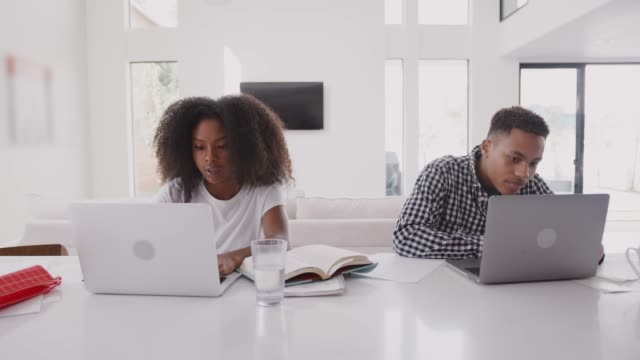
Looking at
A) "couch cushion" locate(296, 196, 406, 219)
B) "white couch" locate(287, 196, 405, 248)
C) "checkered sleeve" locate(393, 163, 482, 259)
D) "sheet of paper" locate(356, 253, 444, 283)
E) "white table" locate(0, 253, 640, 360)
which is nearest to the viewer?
"white table" locate(0, 253, 640, 360)

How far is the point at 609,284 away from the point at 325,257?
→ 0.62m

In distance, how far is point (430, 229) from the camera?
135 cm

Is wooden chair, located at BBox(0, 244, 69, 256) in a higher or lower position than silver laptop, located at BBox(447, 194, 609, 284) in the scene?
lower

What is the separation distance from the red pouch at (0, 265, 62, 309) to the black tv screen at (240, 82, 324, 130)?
4.38 meters

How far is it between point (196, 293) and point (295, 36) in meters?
4.79

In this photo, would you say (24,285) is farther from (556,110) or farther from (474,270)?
(556,110)

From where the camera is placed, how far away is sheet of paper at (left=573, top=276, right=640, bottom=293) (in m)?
0.96

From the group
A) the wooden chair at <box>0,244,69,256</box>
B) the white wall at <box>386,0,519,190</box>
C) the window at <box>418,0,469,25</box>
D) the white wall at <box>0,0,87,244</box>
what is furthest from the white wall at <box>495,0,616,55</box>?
the white wall at <box>0,0,87,244</box>

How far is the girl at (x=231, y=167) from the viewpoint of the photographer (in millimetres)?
1469

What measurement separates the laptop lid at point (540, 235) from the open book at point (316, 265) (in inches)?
10.8

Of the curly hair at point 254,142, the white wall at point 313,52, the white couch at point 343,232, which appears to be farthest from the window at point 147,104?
the curly hair at point 254,142

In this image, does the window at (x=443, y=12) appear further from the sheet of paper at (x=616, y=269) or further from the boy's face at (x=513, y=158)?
the sheet of paper at (x=616, y=269)

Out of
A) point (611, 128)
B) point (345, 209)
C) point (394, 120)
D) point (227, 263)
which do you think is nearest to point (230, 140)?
point (227, 263)

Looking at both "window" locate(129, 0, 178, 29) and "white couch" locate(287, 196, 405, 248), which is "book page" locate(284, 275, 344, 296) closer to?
"white couch" locate(287, 196, 405, 248)
